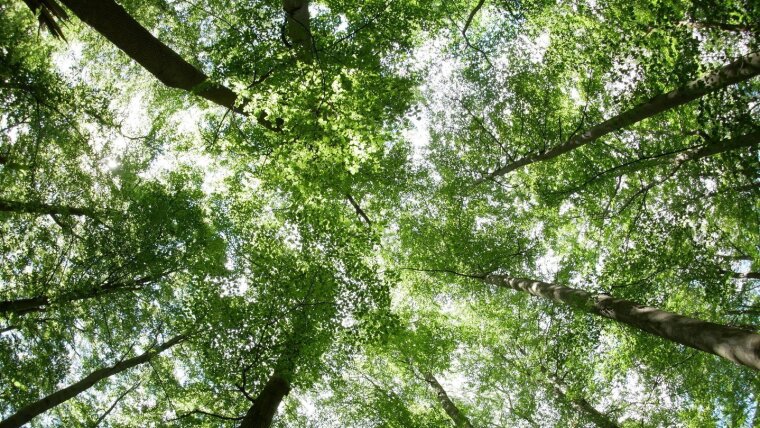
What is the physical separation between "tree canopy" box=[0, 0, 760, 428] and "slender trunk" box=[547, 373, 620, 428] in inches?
3.2

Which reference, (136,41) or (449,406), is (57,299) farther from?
(449,406)

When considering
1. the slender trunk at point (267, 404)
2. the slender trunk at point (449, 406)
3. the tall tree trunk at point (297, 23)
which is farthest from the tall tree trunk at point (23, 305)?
the slender trunk at point (449, 406)

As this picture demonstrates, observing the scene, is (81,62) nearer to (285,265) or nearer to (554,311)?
(285,265)

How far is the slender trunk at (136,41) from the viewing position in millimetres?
6449

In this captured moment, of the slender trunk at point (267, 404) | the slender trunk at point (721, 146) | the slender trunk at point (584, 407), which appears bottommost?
the slender trunk at point (267, 404)

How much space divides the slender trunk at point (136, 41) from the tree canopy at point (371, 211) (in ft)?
0.11

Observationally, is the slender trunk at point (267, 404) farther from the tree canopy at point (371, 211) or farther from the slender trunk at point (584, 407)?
the slender trunk at point (584, 407)

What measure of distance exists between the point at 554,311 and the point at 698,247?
13.1 ft

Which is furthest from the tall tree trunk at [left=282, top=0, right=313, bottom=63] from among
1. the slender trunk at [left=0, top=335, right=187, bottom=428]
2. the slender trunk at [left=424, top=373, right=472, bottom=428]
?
the slender trunk at [left=424, top=373, right=472, bottom=428]

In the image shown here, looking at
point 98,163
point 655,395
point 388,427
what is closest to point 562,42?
point 655,395

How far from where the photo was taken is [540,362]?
1265 centimetres

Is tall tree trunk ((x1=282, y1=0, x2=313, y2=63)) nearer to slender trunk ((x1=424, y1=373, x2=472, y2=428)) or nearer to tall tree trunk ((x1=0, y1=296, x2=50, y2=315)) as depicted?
tall tree trunk ((x1=0, y1=296, x2=50, y2=315))

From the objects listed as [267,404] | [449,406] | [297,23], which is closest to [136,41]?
[297,23]

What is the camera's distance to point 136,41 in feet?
22.5
